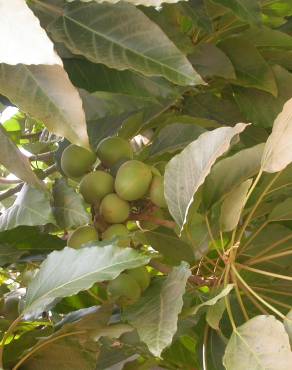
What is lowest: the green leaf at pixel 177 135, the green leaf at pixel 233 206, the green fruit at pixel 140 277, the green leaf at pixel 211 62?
the green fruit at pixel 140 277

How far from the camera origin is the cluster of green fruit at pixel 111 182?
782 millimetres

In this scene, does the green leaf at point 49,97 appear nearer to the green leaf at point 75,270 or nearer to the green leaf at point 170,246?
the green leaf at point 75,270

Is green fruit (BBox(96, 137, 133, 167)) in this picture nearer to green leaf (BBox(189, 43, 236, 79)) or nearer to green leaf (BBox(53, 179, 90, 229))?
green leaf (BBox(53, 179, 90, 229))

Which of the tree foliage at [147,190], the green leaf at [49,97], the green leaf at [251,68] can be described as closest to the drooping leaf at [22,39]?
the tree foliage at [147,190]

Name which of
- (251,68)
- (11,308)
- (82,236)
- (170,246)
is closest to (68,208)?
(82,236)

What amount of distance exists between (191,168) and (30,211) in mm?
201

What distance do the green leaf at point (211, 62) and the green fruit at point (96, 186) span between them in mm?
234

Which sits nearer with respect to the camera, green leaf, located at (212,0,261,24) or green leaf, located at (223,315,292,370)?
green leaf, located at (223,315,292,370)

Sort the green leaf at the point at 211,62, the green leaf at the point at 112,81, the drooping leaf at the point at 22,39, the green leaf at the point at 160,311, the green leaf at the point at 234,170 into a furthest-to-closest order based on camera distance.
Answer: the green leaf at the point at 211,62, the green leaf at the point at 112,81, the green leaf at the point at 234,170, the green leaf at the point at 160,311, the drooping leaf at the point at 22,39

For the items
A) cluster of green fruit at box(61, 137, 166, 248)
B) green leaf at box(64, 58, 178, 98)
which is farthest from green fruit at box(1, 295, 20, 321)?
green leaf at box(64, 58, 178, 98)

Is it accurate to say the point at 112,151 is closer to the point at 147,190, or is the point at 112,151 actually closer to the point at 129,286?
the point at 147,190

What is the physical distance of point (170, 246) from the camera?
84cm

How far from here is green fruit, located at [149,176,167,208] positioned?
0.79 metres

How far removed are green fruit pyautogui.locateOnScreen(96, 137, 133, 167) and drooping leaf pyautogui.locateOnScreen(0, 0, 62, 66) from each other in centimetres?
33
